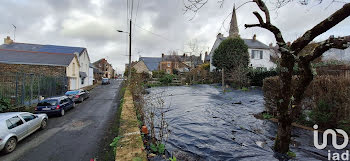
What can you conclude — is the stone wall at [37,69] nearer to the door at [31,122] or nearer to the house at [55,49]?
the house at [55,49]

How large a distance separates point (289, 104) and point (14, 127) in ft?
30.6

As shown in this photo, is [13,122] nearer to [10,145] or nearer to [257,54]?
[10,145]

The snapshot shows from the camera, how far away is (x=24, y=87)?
35.4 feet

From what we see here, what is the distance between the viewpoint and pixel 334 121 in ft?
15.4

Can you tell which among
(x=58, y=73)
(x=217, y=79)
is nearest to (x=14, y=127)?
(x=58, y=73)

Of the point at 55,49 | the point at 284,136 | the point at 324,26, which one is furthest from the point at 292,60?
the point at 55,49

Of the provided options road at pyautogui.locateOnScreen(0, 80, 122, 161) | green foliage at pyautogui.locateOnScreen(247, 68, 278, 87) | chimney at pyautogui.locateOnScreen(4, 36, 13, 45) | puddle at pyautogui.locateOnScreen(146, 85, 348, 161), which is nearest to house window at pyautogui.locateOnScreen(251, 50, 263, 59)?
green foliage at pyautogui.locateOnScreen(247, 68, 278, 87)

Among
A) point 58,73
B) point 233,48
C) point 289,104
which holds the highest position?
point 233,48

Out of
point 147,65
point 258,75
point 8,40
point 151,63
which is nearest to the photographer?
point 258,75

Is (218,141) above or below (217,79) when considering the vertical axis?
below

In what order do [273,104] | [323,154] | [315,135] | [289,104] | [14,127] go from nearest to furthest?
[289,104], [323,154], [315,135], [14,127], [273,104]

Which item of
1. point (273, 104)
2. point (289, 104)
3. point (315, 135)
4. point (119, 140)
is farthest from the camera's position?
point (273, 104)

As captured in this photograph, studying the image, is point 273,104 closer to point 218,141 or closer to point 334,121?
point 334,121

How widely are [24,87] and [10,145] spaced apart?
25.8ft
